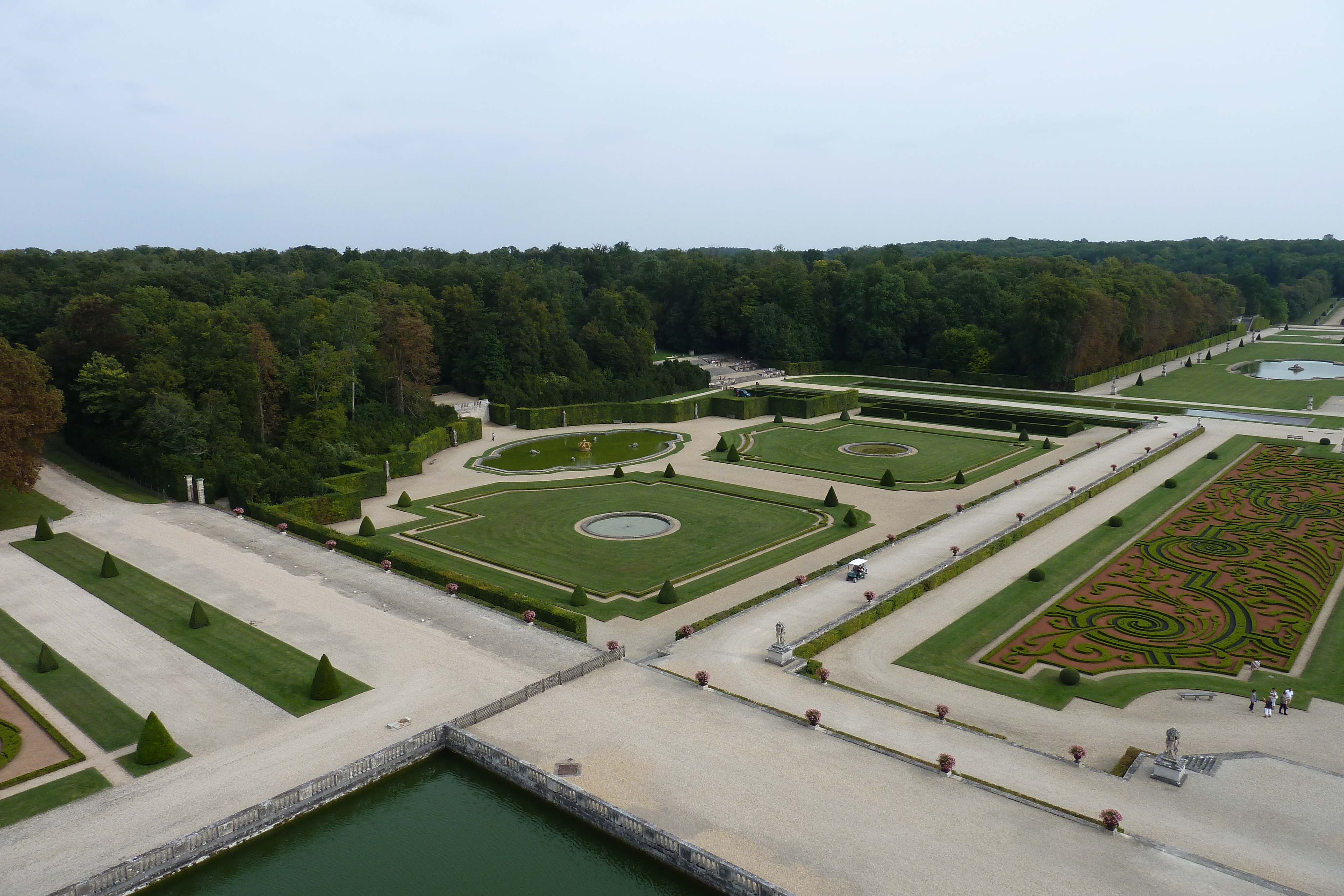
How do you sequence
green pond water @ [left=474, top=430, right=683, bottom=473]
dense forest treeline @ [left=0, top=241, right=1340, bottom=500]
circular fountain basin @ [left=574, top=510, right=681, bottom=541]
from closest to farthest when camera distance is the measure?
circular fountain basin @ [left=574, top=510, right=681, bottom=541] < dense forest treeline @ [left=0, top=241, right=1340, bottom=500] < green pond water @ [left=474, top=430, right=683, bottom=473]

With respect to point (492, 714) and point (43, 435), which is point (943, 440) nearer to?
point (492, 714)

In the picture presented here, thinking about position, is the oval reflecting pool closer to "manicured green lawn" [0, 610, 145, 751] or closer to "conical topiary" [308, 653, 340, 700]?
"conical topiary" [308, 653, 340, 700]

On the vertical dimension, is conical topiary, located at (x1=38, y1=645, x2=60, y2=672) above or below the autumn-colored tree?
below

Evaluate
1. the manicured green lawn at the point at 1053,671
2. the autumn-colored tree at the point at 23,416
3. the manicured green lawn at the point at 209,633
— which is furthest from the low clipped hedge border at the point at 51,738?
the manicured green lawn at the point at 1053,671

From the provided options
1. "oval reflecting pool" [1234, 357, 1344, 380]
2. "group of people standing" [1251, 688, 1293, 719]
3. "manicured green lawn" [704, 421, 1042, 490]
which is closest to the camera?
"group of people standing" [1251, 688, 1293, 719]

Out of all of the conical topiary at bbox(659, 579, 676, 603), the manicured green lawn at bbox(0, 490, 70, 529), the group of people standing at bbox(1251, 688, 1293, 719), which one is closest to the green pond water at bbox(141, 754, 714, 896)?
the conical topiary at bbox(659, 579, 676, 603)

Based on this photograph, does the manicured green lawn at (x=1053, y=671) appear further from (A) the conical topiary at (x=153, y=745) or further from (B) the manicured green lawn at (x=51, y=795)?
(B) the manicured green lawn at (x=51, y=795)
